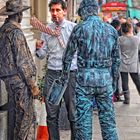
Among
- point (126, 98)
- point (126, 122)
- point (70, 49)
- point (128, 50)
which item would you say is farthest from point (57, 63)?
point (126, 98)

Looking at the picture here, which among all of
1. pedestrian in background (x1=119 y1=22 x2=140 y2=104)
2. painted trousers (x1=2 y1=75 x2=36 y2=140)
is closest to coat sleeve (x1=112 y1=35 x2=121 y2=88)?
painted trousers (x1=2 y1=75 x2=36 y2=140)

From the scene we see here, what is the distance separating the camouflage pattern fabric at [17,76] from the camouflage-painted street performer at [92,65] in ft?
1.58

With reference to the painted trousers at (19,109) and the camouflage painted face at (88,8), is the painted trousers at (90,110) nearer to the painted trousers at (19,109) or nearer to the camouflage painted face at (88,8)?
the painted trousers at (19,109)

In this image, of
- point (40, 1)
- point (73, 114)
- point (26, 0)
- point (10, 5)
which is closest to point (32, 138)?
point (73, 114)

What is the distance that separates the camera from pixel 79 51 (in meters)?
5.89

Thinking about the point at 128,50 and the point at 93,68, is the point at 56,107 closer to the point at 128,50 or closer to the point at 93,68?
the point at 93,68

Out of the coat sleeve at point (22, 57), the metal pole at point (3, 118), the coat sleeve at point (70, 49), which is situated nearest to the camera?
the coat sleeve at point (22, 57)

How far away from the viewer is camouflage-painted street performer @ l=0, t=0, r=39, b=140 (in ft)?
19.0

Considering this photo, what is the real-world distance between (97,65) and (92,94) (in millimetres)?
Answer: 354

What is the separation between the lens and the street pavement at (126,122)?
316 inches

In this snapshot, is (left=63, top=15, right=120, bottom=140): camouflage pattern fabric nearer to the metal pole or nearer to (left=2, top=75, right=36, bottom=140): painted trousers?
(left=2, top=75, right=36, bottom=140): painted trousers

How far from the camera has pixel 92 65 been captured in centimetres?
582

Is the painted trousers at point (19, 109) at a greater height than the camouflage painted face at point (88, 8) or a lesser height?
lesser

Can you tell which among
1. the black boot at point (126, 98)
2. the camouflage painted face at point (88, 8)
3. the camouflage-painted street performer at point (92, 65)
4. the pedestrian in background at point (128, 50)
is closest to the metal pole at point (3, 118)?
the camouflage-painted street performer at point (92, 65)
